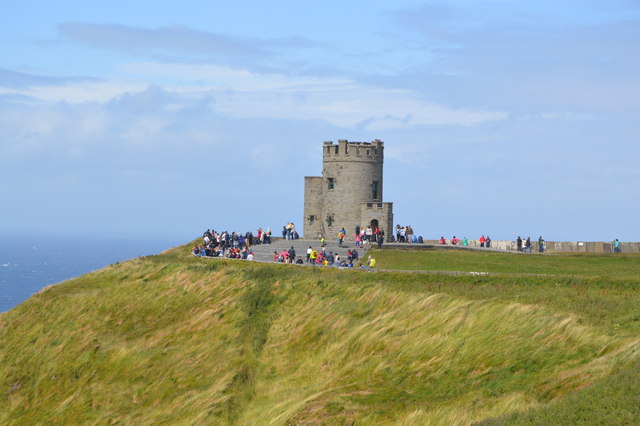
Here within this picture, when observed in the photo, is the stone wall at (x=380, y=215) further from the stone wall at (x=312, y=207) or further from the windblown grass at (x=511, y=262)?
the windblown grass at (x=511, y=262)

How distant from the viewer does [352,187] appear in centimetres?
6812

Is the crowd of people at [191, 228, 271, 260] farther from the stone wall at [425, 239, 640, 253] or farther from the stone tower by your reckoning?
the stone wall at [425, 239, 640, 253]

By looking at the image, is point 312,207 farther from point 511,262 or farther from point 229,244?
point 511,262

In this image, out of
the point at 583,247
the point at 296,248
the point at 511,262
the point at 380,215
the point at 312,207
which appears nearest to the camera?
the point at 511,262

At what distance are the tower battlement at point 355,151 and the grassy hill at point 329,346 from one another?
58.3 ft

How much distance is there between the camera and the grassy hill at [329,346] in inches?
987

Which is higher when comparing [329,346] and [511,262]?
[511,262]

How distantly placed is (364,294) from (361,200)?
1169 inches

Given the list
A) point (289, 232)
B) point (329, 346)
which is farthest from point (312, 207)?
point (329, 346)

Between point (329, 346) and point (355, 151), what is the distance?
118ft

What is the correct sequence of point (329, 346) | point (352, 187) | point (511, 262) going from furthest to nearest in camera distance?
1. point (352, 187)
2. point (511, 262)
3. point (329, 346)

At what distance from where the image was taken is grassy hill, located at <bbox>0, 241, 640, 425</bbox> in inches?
987

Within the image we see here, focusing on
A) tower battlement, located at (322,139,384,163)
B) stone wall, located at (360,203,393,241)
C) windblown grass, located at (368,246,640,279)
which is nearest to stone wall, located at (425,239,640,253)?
windblown grass, located at (368,246,640,279)

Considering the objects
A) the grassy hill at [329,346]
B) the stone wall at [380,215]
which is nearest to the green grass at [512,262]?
the grassy hill at [329,346]
